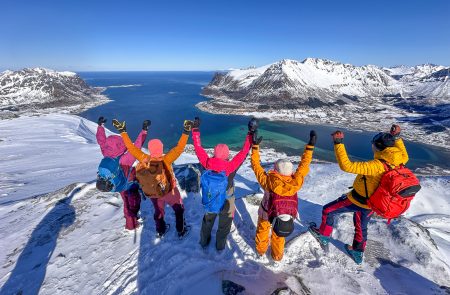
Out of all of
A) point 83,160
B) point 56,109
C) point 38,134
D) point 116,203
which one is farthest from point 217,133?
point 56,109

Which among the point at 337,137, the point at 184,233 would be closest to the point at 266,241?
the point at 184,233

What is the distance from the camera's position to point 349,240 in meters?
6.98

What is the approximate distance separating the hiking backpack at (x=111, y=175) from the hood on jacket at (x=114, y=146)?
15cm

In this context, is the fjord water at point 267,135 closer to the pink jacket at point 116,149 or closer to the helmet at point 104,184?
the pink jacket at point 116,149

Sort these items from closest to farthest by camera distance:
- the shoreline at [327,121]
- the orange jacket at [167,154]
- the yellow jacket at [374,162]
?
the yellow jacket at [374,162], the orange jacket at [167,154], the shoreline at [327,121]

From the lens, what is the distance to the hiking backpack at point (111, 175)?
6289mm

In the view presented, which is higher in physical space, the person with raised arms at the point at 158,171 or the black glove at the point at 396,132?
the black glove at the point at 396,132

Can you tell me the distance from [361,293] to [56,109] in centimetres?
14477

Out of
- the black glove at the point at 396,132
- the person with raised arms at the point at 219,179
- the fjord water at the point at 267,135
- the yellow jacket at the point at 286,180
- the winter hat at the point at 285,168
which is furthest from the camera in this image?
the fjord water at the point at 267,135

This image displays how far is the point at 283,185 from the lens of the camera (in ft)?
16.8

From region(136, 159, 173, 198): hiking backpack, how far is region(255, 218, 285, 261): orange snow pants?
265 centimetres

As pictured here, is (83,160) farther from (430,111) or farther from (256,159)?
(430,111)

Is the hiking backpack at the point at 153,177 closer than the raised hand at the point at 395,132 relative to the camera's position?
No

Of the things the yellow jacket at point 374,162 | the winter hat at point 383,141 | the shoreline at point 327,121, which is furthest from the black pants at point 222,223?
the shoreline at point 327,121
